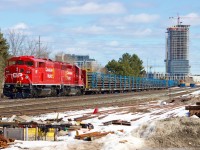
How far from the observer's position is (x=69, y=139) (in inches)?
414

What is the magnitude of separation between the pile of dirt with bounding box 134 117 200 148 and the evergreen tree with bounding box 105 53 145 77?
81.0 meters

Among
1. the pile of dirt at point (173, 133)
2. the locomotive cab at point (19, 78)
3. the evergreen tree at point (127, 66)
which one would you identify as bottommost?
the pile of dirt at point (173, 133)

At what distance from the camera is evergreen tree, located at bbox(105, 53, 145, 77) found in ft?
304

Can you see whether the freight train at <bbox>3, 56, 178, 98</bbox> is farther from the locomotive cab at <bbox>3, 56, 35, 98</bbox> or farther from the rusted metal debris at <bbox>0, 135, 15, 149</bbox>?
the rusted metal debris at <bbox>0, 135, 15, 149</bbox>

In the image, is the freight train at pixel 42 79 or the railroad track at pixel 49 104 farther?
the freight train at pixel 42 79

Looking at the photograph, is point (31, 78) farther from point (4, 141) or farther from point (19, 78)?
point (4, 141)

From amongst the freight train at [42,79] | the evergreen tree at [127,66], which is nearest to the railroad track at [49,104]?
the freight train at [42,79]

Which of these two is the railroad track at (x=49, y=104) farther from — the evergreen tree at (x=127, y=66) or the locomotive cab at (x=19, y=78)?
the evergreen tree at (x=127, y=66)

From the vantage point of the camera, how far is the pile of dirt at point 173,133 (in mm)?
9256

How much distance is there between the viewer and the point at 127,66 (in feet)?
306

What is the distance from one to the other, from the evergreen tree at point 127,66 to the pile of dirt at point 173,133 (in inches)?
3188

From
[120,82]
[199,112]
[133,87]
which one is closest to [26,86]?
[199,112]

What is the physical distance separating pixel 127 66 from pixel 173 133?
83.7 m

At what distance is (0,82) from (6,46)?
8253 millimetres
